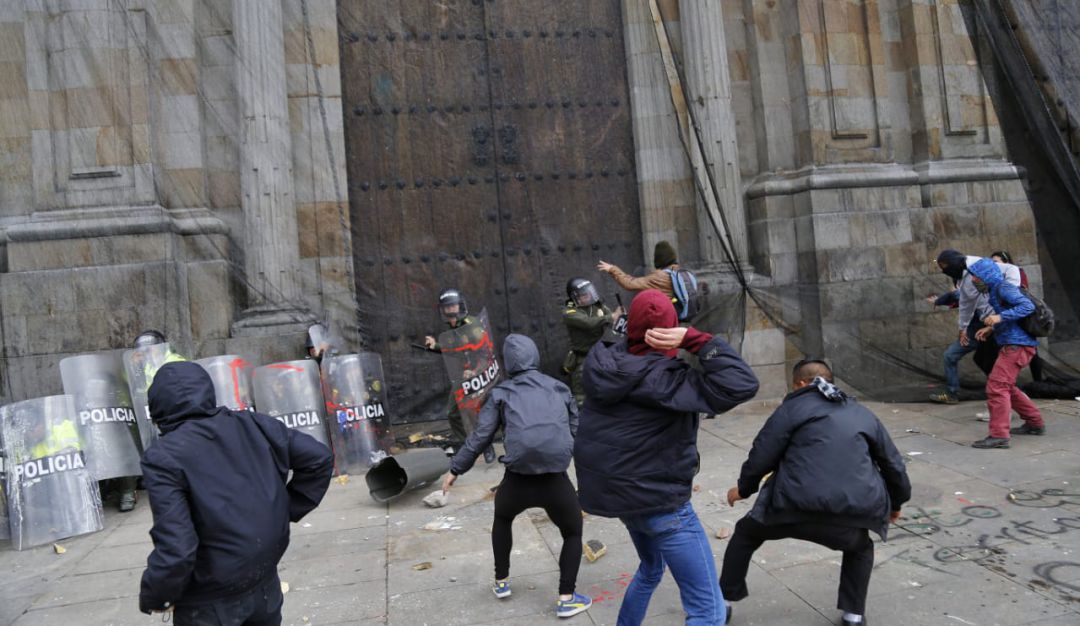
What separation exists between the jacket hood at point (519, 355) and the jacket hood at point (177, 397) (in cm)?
188

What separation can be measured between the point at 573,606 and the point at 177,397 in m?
2.19

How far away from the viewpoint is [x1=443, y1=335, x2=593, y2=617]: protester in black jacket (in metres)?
3.91

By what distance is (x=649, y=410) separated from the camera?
10.2ft

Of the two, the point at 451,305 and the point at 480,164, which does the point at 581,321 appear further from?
the point at 480,164

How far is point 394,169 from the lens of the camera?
848cm

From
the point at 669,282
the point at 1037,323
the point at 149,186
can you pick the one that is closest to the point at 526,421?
the point at 669,282

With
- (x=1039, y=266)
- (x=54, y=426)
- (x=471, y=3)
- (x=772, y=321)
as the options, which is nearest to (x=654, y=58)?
(x=471, y=3)

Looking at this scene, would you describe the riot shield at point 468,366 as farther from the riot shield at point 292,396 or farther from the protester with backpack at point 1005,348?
the protester with backpack at point 1005,348

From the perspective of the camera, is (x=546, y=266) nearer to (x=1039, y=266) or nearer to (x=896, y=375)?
(x=896, y=375)

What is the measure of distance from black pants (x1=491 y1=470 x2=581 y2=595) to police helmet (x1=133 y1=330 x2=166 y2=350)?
4.02 m

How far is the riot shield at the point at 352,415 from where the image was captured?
6.87 m

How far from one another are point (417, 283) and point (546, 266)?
4.67ft

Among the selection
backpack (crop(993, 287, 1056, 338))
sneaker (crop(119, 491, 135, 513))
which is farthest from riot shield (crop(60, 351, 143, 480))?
backpack (crop(993, 287, 1056, 338))

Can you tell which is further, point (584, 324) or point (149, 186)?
point (149, 186)
